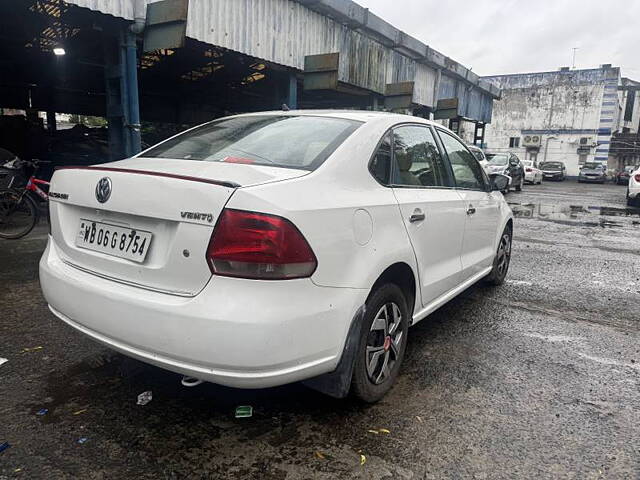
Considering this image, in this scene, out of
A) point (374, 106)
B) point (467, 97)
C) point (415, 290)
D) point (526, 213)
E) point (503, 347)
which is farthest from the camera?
point (467, 97)

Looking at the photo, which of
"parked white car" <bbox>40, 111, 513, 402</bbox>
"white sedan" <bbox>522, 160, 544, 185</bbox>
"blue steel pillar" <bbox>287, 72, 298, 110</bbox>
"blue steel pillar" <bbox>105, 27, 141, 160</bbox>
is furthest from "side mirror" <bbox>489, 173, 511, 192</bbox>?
"white sedan" <bbox>522, 160, 544, 185</bbox>

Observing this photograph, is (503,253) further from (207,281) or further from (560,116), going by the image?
(560,116)

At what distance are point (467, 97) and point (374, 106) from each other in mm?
8265

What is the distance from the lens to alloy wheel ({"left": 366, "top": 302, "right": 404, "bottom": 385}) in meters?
2.52

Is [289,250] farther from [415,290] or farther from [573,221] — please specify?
[573,221]

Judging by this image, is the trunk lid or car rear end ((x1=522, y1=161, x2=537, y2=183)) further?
car rear end ((x1=522, y1=161, x2=537, y2=183))

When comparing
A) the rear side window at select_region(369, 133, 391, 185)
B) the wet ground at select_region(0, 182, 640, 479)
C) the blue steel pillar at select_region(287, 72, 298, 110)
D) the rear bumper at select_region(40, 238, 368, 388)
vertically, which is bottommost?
the wet ground at select_region(0, 182, 640, 479)

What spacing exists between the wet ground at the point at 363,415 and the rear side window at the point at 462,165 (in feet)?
3.83

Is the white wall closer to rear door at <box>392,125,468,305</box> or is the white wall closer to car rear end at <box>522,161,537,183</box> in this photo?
car rear end at <box>522,161,537,183</box>

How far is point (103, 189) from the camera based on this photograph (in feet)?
7.33

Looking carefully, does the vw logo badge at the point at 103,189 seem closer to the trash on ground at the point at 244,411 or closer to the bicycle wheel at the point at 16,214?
the trash on ground at the point at 244,411

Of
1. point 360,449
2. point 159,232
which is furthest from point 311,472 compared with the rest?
point 159,232

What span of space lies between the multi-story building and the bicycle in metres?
41.8

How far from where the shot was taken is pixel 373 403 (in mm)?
2576
